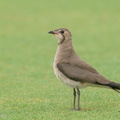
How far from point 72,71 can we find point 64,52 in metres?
0.61

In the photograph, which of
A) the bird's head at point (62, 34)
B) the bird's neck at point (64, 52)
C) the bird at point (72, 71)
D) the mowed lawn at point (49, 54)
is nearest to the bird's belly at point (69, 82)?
the bird at point (72, 71)

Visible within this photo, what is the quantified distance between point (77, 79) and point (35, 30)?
18.3 m

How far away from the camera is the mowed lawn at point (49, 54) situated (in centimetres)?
992

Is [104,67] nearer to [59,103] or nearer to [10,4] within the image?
[59,103]

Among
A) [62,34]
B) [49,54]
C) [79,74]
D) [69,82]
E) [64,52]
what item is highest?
[62,34]

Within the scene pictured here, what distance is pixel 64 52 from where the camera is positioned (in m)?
9.98

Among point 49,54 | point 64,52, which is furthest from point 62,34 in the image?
point 49,54

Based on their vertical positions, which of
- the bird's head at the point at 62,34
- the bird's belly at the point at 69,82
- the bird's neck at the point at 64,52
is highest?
the bird's head at the point at 62,34

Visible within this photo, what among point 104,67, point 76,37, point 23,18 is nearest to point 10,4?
point 23,18

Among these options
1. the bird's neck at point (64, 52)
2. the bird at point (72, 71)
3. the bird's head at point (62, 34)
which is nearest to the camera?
the bird at point (72, 71)

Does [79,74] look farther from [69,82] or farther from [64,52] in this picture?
[64,52]

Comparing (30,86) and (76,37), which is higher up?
(76,37)

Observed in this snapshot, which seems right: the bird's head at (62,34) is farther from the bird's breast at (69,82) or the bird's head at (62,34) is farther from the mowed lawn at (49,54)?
the mowed lawn at (49,54)

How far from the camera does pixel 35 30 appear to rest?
27.5 m
